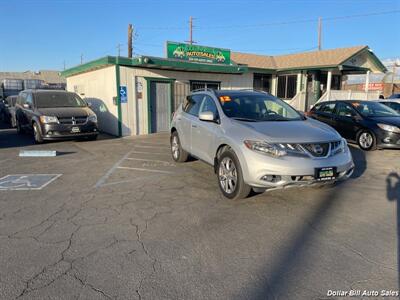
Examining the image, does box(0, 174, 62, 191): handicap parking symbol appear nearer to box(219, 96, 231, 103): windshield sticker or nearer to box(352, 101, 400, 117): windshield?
box(219, 96, 231, 103): windshield sticker

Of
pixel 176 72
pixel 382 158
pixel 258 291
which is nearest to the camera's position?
pixel 258 291

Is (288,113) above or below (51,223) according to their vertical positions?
above

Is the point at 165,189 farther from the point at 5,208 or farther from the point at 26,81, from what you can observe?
the point at 26,81

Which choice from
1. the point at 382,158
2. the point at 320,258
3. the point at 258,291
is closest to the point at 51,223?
the point at 258,291

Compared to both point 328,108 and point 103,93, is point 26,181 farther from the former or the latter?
point 328,108

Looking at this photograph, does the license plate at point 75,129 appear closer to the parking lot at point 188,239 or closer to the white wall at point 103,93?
the white wall at point 103,93

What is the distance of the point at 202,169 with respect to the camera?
6.88 meters

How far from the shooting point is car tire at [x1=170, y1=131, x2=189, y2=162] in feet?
23.7

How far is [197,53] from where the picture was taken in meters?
13.8

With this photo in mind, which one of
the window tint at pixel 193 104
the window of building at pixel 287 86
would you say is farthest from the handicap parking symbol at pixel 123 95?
the window of building at pixel 287 86

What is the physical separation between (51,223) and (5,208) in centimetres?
108

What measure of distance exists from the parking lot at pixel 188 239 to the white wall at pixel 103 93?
6.46 metres

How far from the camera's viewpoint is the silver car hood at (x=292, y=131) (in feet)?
14.2

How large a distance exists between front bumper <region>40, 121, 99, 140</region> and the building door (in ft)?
10.8
